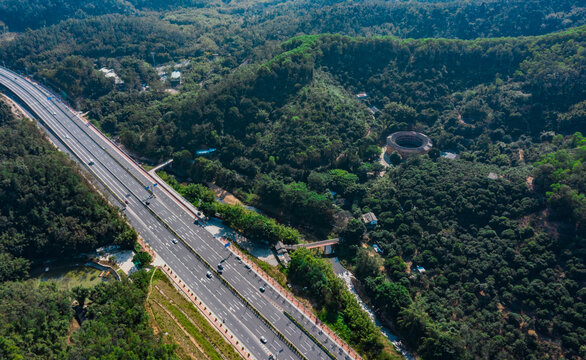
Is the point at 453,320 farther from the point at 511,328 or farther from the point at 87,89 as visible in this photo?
the point at 87,89

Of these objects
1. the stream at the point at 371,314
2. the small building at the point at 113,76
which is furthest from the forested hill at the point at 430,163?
the small building at the point at 113,76

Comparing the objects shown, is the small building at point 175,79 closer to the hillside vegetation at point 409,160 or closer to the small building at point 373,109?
the hillside vegetation at point 409,160

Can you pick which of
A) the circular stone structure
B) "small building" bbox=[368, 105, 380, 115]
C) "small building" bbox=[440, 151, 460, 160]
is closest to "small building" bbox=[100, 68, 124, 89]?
"small building" bbox=[368, 105, 380, 115]

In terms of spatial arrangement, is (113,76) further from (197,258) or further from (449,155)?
(449,155)

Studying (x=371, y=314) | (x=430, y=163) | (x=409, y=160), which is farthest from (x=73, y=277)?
(x=430, y=163)

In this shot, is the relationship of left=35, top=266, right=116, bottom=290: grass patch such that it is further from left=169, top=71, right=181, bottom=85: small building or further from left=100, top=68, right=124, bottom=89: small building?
left=169, top=71, right=181, bottom=85: small building
